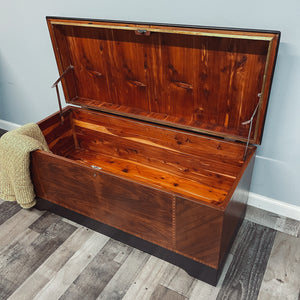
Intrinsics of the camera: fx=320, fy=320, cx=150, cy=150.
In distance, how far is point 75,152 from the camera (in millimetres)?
1840

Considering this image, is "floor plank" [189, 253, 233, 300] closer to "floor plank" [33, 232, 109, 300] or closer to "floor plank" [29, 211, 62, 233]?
"floor plank" [33, 232, 109, 300]

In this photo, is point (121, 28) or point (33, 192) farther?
point (33, 192)

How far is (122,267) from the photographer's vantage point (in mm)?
1370

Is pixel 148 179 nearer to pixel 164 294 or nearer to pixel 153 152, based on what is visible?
pixel 153 152

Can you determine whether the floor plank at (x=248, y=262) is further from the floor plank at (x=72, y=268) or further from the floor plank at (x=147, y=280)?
the floor plank at (x=72, y=268)

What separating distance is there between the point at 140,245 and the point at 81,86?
2.86 ft

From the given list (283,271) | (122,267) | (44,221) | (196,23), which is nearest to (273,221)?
(283,271)

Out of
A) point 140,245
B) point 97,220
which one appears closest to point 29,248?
point 97,220

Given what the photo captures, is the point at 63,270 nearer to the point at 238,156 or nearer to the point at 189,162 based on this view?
the point at 189,162

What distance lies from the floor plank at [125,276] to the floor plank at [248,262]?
1.15 feet

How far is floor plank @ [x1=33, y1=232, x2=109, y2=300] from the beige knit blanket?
13.4 inches

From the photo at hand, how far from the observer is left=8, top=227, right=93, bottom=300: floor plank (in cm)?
129

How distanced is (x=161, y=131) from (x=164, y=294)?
2.38 feet

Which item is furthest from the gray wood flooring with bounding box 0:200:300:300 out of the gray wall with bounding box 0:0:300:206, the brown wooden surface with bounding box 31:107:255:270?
the gray wall with bounding box 0:0:300:206
